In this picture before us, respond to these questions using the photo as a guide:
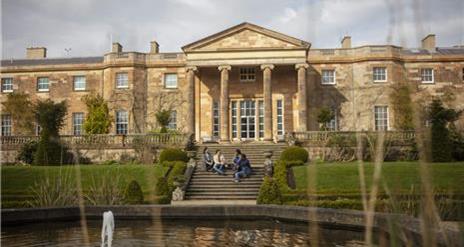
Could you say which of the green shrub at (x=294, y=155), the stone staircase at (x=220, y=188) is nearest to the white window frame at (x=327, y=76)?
the green shrub at (x=294, y=155)

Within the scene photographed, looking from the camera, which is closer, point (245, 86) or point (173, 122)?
point (245, 86)

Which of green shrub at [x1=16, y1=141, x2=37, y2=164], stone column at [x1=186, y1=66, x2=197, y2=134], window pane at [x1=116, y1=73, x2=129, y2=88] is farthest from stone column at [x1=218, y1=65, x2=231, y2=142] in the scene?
green shrub at [x1=16, y1=141, x2=37, y2=164]

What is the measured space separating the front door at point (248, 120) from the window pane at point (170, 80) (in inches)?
241

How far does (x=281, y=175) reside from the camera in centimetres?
1994

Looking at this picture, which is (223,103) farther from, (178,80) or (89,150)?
(89,150)

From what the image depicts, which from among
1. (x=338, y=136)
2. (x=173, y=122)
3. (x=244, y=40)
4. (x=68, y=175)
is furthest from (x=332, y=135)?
(x=68, y=175)

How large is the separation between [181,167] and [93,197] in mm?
7229

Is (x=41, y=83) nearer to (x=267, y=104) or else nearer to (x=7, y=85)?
(x=7, y=85)

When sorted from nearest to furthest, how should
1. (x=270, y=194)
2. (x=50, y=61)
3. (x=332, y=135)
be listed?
(x=270, y=194)
(x=332, y=135)
(x=50, y=61)

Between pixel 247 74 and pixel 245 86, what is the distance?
97cm

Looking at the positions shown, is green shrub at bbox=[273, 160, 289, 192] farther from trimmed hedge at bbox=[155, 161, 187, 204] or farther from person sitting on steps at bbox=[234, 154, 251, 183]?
trimmed hedge at bbox=[155, 161, 187, 204]

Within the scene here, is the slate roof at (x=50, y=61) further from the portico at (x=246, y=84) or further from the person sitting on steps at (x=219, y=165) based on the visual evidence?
the person sitting on steps at (x=219, y=165)

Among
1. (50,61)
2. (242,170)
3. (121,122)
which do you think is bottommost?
(242,170)

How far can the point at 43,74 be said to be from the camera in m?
38.0
